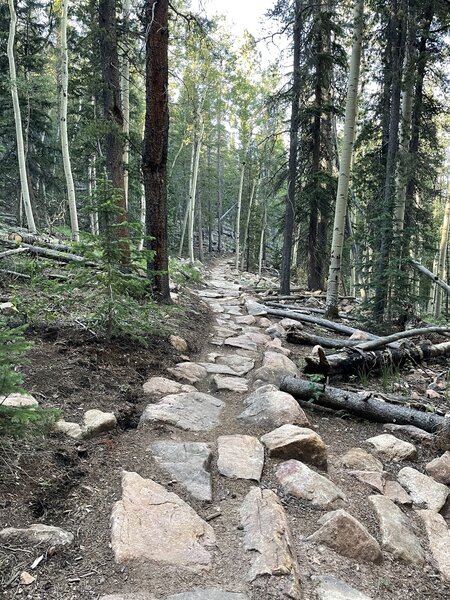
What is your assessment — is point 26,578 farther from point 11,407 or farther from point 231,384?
point 231,384

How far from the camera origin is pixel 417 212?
1259 centimetres

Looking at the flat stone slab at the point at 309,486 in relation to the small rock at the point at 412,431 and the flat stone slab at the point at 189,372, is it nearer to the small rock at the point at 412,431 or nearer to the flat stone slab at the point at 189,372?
the small rock at the point at 412,431

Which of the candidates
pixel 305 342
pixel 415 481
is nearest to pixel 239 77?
pixel 305 342

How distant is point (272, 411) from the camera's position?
3701 mm

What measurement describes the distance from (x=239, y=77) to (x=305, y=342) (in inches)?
842

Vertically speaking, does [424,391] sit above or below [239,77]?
below

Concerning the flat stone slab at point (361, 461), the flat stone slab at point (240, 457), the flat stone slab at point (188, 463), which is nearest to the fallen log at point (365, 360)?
the flat stone slab at point (361, 461)

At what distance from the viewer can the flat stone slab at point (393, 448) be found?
11.4 feet

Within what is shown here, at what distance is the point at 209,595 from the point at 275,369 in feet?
11.0

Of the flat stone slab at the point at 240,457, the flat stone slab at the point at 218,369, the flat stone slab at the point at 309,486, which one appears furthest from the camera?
the flat stone slab at the point at 218,369

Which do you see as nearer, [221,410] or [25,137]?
[221,410]

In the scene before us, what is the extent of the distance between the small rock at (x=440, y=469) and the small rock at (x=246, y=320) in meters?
5.17

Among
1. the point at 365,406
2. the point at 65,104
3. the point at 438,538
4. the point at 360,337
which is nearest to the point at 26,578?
the point at 438,538

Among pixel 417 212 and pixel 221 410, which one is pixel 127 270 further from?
pixel 417 212
